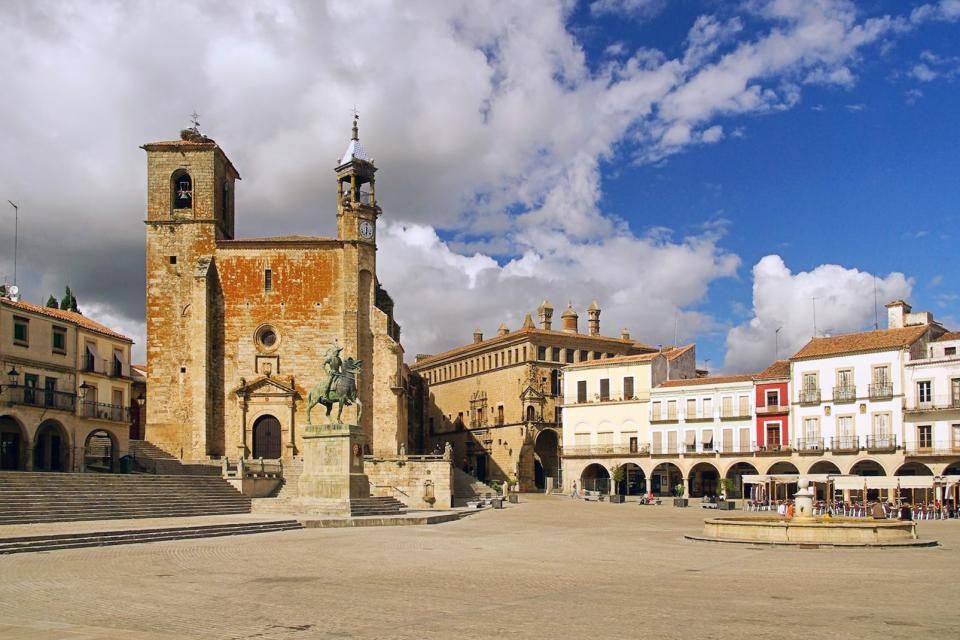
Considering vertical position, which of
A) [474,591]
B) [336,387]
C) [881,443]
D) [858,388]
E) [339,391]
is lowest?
[881,443]

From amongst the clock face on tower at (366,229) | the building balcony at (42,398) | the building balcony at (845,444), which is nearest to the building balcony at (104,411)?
the building balcony at (42,398)

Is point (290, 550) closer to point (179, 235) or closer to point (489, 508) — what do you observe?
point (489, 508)

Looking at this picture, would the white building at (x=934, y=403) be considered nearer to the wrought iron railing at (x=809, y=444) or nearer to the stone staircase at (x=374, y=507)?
the wrought iron railing at (x=809, y=444)

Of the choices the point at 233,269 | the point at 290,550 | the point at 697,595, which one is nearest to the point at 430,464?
the point at 233,269

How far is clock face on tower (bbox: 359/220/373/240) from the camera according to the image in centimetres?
4997

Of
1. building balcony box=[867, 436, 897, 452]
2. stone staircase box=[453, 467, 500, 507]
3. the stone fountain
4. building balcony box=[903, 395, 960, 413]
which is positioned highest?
building balcony box=[903, 395, 960, 413]

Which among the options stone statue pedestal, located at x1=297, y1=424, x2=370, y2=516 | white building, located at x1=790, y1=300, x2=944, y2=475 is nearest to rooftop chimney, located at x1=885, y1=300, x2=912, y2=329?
white building, located at x1=790, y1=300, x2=944, y2=475

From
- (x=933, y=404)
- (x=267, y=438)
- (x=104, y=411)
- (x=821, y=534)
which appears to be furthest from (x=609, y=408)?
(x=821, y=534)

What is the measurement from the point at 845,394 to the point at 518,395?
24394mm

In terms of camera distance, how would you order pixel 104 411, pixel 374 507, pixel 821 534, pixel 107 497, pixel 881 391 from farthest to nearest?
pixel 881 391
pixel 104 411
pixel 374 507
pixel 107 497
pixel 821 534

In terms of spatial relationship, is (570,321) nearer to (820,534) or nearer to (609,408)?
(609,408)

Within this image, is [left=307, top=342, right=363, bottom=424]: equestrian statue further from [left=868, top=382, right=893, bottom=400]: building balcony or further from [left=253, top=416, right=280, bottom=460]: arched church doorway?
[left=868, top=382, right=893, bottom=400]: building balcony

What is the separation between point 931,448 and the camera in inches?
1773

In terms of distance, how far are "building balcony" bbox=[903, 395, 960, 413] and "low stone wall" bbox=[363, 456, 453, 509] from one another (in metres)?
22.6
